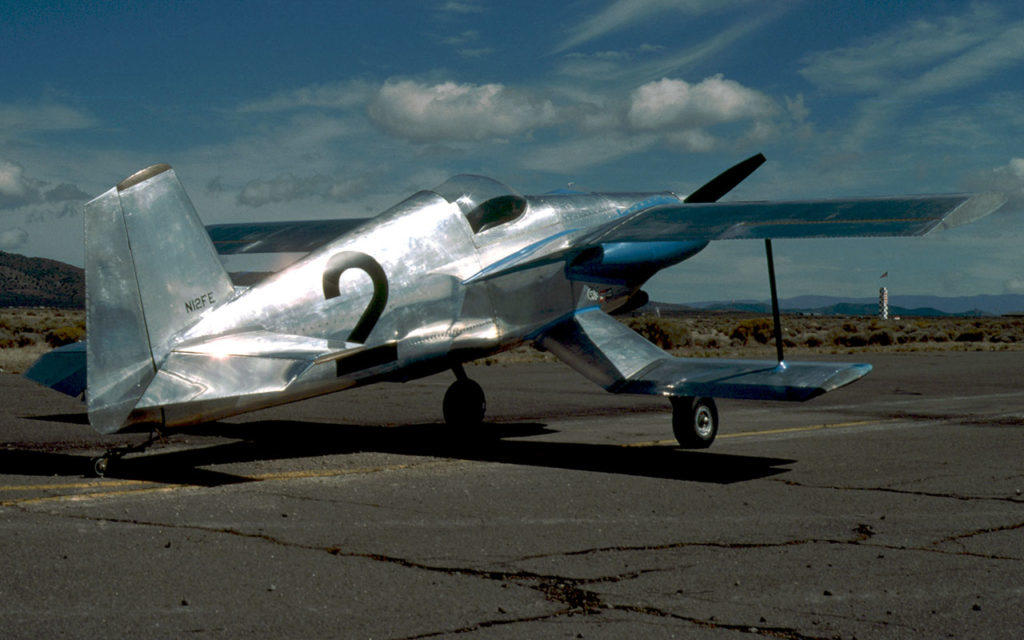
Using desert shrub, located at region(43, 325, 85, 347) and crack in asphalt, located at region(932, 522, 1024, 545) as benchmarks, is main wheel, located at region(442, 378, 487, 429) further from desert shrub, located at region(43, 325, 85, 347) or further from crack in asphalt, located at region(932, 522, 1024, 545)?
desert shrub, located at region(43, 325, 85, 347)

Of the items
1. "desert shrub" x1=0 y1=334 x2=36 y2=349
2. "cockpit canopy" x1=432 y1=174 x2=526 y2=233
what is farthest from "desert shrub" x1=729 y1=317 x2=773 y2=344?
"cockpit canopy" x1=432 y1=174 x2=526 y2=233

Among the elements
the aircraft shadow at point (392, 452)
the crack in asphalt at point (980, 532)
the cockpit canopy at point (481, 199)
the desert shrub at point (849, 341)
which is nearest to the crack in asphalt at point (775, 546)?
the crack in asphalt at point (980, 532)

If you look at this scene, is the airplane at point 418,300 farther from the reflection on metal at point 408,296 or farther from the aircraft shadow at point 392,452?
the aircraft shadow at point 392,452

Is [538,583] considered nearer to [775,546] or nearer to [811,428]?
[775,546]

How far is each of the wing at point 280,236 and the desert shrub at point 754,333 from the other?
37618mm

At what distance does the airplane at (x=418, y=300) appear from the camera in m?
7.42

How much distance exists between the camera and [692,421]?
1038cm

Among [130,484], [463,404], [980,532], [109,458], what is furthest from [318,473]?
[980,532]

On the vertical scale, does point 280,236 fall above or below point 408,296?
above

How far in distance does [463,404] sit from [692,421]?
291cm

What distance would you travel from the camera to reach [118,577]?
197 inches

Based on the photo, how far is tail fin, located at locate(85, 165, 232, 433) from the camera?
7.25 metres

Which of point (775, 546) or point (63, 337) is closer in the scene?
point (775, 546)

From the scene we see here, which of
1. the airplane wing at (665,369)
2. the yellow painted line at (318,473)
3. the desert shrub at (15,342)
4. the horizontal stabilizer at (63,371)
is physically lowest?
the yellow painted line at (318,473)
